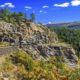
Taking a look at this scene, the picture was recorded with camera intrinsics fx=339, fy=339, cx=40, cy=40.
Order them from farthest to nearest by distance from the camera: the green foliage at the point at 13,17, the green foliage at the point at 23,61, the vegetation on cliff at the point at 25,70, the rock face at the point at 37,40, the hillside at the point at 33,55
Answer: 1. the green foliage at the point at 13,17
2. the rock face at the point at 37,40
3. the green foliage at the point at 23,61
4. the hillside at the point at 33,55
5. the vegetation on cliff at the point at 25,70

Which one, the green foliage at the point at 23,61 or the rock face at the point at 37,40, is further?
the rock face at the point at 37,40

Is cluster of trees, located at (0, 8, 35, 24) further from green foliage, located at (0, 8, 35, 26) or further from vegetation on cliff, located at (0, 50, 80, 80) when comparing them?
vegetation on cliff, located at (0, 50, 80, 80)

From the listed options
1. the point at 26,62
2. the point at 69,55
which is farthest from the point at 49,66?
the point at 69,55

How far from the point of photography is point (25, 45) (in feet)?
320

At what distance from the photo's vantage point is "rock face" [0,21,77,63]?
9950 cm

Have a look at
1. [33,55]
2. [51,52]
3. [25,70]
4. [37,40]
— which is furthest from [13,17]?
[25,70]

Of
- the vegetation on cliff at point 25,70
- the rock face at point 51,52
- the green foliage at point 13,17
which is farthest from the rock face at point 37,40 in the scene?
the vegetation on cliff at point 25,70

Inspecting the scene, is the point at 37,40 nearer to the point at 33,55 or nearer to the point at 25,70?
the point at 33,55

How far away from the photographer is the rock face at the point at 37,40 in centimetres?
9950

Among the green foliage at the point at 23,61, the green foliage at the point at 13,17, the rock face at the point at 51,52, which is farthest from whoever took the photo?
the green foliage at the point at 13,17

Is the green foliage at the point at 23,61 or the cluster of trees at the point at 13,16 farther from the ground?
the cluster of trees at the point at 13,16

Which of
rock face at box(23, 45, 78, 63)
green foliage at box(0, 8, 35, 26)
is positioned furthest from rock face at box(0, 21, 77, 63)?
green foliage at box(0, 8, 35, 26)

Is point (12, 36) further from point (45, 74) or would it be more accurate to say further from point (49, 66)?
point (45, 74)

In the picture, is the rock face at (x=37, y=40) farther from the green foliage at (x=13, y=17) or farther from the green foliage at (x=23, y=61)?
the green foliage at (x=23, y=61)
